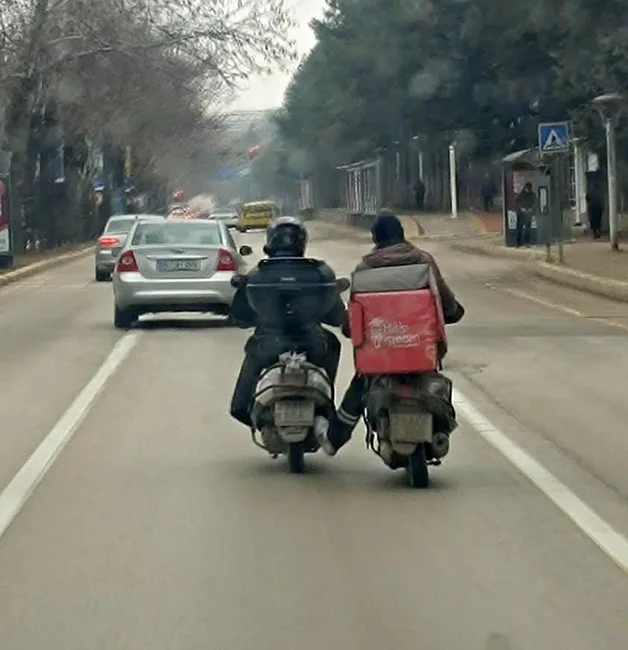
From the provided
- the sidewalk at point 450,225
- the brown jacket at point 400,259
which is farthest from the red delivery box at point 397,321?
the sidewalk at point 450,225

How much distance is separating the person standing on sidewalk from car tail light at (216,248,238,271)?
22437 mm

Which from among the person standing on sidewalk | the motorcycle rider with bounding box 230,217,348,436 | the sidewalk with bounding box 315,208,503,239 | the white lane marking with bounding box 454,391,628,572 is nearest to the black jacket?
the motorcycle rider with bounding box 230,217,348,436

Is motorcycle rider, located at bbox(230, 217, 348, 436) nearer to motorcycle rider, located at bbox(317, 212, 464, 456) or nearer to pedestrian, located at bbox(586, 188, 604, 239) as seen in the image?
motorcycle rider, located at bbox(317, 212, 464, 456)

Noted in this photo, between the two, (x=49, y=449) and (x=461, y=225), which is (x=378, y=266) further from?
(x=461, y=225)

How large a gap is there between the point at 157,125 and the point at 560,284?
137 ft

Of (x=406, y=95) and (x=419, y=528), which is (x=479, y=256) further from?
(x=419, y=528)

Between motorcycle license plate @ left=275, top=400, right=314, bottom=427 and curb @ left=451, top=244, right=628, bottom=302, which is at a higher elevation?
motorcycle license plate @ left=275, top=400, right=314, bottom=427

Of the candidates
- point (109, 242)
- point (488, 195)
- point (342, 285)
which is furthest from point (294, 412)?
point (488, 195)

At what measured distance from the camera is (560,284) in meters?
34.5

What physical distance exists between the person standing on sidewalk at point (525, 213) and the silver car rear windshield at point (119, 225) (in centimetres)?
1039

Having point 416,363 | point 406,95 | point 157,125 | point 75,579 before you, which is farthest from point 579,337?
point 157,125

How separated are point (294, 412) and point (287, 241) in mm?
1186

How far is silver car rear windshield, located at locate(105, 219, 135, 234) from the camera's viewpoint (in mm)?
41188

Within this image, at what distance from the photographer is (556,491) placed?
10.6m
